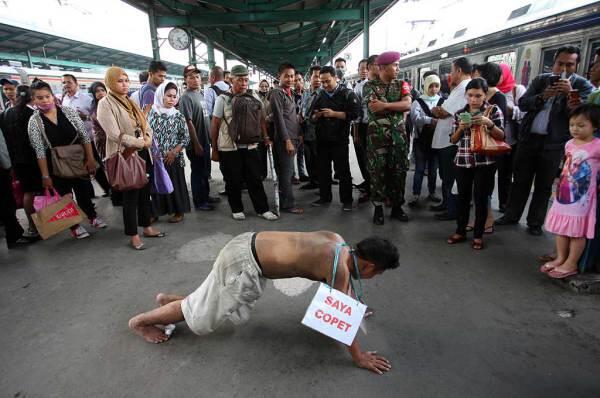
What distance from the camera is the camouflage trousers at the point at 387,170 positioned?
370cm

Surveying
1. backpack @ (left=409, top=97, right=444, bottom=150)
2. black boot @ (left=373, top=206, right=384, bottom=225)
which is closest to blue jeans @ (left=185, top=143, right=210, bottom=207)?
black boot @ (left=373, top=206, right=384, bottom=225)

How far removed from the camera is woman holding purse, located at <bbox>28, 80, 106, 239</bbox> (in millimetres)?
3373

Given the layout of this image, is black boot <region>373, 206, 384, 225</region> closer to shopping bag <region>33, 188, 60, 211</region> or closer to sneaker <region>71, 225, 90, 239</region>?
sneaker <region>71, 225, 90, 239</region>

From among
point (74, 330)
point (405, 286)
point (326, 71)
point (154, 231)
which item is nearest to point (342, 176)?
point (326, 71)

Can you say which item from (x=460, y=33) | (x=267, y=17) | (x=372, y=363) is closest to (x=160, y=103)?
(x=372, y=363)

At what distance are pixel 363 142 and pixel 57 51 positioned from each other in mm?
18575

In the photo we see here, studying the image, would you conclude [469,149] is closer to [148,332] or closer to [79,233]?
[148,332]

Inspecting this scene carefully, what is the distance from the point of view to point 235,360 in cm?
198

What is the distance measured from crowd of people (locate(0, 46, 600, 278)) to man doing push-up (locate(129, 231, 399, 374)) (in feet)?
5.81

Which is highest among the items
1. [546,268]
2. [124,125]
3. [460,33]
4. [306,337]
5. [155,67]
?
[460,33]

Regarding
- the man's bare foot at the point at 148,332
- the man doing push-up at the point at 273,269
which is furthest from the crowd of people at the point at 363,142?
the man doing push-up at the point at 273,269

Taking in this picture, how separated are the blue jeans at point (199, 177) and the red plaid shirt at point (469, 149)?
2925 millimetres

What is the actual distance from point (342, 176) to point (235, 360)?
274cm

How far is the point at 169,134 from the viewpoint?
3.83m
